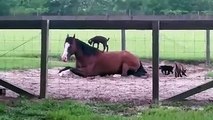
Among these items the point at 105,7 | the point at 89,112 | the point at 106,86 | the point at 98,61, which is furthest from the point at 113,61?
the point at 105,7

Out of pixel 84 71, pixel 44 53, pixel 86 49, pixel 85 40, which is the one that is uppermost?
pixel 85 40

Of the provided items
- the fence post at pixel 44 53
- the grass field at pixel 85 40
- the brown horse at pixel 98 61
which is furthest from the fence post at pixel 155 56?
the grass field at pixel 85 40

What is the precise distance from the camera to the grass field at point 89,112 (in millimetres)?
6831

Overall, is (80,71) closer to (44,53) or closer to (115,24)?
(44,53)

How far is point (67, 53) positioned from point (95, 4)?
1678cm

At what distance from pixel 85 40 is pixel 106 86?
1442 centimetres

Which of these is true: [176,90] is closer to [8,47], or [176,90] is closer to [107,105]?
[107,105]

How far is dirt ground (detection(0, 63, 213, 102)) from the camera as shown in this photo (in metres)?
9.76

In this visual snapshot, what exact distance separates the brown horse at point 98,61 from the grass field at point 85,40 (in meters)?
3.52

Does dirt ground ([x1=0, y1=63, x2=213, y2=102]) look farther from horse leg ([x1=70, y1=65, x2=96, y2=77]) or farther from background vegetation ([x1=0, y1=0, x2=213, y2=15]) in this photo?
background vegetation ([x1=0, y1=0, x2=213, y2=15])

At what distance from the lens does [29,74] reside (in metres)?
14.1

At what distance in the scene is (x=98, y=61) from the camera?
13070mm

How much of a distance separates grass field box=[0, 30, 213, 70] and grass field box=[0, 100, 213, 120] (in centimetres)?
794

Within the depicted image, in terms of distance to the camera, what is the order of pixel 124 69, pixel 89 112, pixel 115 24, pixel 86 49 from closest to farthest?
pixel 89 112
pixel 115 24
pixel 86 49
pixel 124 69
